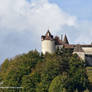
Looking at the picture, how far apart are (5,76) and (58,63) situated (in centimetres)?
935

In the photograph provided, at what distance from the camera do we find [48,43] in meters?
110

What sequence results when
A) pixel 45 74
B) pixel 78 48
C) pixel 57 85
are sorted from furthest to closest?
pixel 78 48 → pixel 45 74 → pixel 57 85

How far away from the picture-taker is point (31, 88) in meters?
87.2

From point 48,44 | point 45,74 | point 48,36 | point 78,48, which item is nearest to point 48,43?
point 48,44

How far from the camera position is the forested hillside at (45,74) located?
86.8 meters

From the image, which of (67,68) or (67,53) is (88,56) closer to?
(67,53)

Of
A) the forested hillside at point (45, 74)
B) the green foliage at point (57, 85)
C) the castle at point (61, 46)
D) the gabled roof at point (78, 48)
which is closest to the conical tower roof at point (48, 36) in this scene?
the castle at point (61, 46)

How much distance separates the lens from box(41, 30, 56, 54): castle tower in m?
110

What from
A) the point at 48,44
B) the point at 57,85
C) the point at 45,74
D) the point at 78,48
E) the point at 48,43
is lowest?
the point at 57,85

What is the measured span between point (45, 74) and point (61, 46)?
24.0 metres

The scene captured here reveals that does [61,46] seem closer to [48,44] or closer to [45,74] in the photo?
[48,44]

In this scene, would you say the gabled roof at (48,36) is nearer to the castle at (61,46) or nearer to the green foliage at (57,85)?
the castle at (61,46)

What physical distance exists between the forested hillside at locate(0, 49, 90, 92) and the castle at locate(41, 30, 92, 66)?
11115 mm

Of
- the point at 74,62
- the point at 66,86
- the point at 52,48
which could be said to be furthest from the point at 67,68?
the point at 52,48
